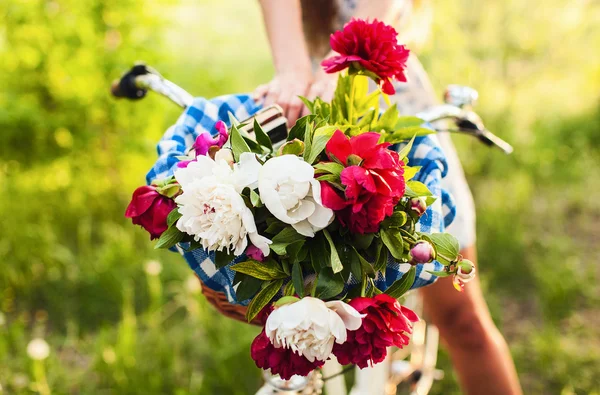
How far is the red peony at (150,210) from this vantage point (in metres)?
0.75

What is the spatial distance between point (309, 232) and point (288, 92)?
49 cm

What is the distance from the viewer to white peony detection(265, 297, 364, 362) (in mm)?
663

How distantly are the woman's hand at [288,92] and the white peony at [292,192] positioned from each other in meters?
0.44

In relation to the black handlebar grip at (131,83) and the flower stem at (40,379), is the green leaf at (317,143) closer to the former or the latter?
the black handlebar grip at (131,83)

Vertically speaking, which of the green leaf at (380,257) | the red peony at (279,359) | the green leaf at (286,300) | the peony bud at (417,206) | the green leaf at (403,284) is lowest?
the red peony at (279,359)

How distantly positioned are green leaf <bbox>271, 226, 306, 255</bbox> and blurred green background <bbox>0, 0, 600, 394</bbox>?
1425 mm

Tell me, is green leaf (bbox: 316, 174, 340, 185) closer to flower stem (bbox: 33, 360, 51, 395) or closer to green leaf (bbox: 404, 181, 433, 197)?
green leaf (bbox: 404, 181, 433, 197)

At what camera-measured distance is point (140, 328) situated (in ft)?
8.09

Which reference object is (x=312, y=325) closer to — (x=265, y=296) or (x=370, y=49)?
(x=265, y=296)

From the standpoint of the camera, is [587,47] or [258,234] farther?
[587,47]

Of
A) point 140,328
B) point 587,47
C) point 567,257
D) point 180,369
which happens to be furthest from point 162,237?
point 587,47

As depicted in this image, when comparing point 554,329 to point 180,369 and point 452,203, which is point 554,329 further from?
point 452,203

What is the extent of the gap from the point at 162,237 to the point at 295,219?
0.18m

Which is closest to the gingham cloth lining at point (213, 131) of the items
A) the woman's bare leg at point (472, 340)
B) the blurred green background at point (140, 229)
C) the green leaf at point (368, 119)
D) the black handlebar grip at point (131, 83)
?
the green leaf at point (368, 119)
